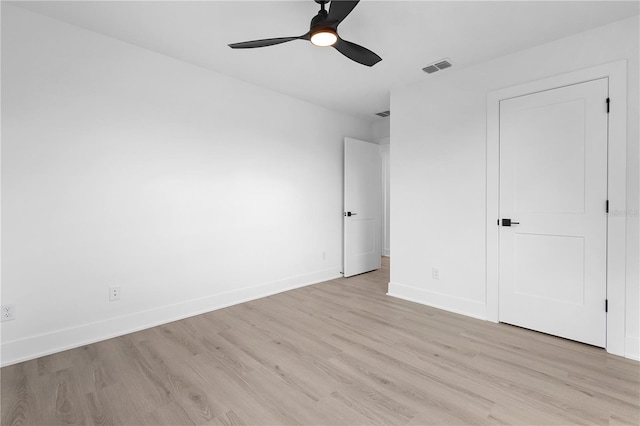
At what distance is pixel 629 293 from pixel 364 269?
122 inches

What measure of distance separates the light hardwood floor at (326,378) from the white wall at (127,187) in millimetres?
343

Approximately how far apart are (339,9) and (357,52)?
0.49 m

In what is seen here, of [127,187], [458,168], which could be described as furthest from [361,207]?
[127,187]

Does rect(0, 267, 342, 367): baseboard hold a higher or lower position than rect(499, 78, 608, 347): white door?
lower

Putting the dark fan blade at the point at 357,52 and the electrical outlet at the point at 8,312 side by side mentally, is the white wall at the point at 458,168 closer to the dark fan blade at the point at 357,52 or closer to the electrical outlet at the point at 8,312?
the dark fan blade at the point at 357,52

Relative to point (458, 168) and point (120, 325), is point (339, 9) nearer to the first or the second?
point (458, 168)

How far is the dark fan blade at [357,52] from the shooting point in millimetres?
2107

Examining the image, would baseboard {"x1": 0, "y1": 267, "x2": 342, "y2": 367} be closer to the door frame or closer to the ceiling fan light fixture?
the ceiling fan light fixture

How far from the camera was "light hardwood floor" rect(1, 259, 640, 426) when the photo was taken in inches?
64.3

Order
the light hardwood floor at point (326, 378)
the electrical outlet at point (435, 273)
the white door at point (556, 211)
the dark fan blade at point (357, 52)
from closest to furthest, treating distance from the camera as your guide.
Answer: the light hardwood floor at point (326, 378), the dark fan blade at point (357, 52), the white door at point (556, 211), the electrical outlet at point (435, 273)

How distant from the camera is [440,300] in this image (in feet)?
10.8

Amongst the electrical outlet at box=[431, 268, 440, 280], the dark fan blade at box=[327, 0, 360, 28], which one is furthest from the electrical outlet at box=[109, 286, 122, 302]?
the electrical outlet at box=[431, 268, 440, 280]

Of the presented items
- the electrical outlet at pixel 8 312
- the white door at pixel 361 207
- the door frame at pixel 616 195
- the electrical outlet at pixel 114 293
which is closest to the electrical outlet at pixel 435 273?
the door frame at pixel 616 195

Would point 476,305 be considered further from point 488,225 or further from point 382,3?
point 382,3
